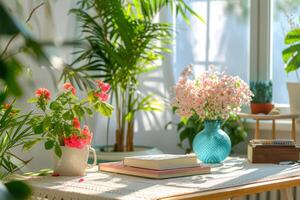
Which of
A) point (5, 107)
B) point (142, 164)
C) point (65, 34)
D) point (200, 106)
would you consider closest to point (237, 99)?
point (200, 106)

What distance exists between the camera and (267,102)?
12.4ft

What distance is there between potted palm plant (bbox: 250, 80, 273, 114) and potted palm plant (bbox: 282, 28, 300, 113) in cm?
13

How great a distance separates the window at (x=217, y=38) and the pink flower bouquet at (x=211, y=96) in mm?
1413

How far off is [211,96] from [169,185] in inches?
28.8

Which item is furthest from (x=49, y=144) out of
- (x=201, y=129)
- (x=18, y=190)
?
(x=18, y=190)

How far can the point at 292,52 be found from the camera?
3.81m

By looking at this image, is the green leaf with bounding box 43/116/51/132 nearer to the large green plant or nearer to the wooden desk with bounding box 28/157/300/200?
the wooden desk with bounding box 28/157/300/200

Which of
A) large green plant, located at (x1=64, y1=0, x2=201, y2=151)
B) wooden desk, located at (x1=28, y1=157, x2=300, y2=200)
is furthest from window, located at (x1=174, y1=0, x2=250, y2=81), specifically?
wooden desk, located at (x1=28, y1=157, x2=300, y2=200)

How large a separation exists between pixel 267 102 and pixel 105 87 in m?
1.54

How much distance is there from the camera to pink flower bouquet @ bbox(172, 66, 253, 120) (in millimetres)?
2814

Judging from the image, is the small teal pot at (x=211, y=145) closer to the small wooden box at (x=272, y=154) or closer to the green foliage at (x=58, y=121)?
the small wooden box at (x=272, y=154)

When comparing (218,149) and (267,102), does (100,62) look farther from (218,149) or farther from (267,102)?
(218,149)

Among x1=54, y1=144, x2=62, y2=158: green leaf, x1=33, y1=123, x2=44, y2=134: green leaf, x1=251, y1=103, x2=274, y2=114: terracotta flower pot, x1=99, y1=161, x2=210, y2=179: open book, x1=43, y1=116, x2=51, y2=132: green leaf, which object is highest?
x1=251, y1=103, x2=274, y2=114: terracotta flower pot

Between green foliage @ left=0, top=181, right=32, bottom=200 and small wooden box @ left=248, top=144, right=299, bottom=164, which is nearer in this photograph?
green foliage @ left=0, top=181, right=32, bottom=200
